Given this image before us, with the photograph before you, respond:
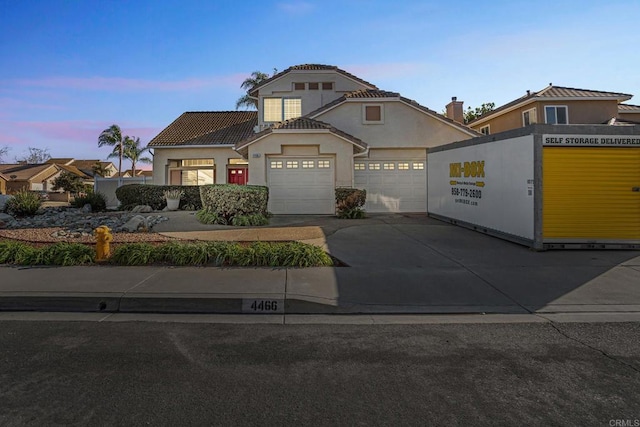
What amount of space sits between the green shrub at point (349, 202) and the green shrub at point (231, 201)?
346cm

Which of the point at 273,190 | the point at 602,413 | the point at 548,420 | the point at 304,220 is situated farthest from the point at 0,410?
the point at 273,190

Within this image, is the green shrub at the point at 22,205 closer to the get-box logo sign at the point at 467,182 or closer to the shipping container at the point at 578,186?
the get-box logo sign at the point at 467,182

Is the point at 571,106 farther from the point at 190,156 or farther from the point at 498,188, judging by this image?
the point at 190,156

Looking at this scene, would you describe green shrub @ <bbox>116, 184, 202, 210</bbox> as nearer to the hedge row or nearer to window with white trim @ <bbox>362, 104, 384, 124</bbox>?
window with white trim @ <bbox>362, 104, 384, 124</bbox>

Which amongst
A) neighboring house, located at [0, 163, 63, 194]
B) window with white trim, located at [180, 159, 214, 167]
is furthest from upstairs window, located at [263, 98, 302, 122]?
neighboring house, located at [0, 163, 63, 194]

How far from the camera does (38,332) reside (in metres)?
5.00

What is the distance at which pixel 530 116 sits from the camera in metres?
23.8

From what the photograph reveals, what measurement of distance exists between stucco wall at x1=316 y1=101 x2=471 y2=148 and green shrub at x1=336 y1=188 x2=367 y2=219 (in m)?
3.82

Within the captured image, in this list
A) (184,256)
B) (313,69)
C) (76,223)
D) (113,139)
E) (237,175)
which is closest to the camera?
(184,256)

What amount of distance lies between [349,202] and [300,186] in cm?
250

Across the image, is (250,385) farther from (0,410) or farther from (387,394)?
(0,410)

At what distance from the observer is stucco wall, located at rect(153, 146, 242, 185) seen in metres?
23.6

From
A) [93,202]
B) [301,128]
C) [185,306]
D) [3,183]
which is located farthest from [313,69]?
[3,183]

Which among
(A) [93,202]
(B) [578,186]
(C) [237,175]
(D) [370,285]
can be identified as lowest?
(D) [370,285]
